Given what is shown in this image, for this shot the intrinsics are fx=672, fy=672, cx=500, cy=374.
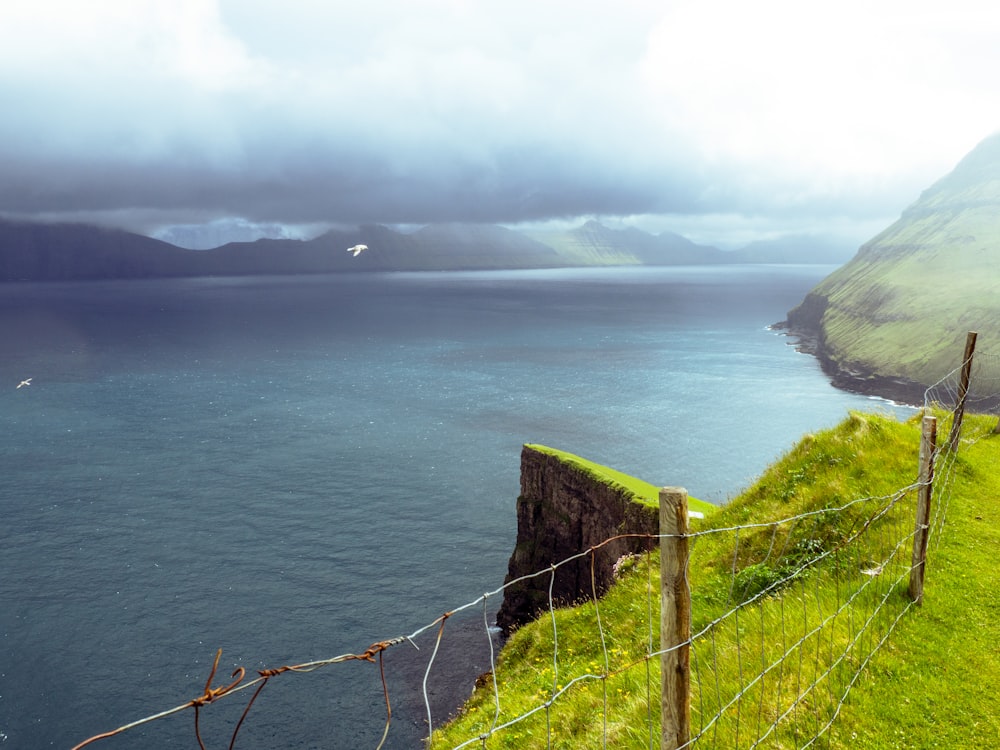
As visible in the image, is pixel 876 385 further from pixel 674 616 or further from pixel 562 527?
pixel 674 616

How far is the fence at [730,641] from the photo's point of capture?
635cm

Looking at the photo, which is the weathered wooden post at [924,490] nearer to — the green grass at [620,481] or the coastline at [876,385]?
the green grass at [620,481]

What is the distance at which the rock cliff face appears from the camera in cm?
4175

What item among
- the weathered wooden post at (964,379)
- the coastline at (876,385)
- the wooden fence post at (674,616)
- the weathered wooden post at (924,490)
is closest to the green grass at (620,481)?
the weathered wooden post at (964,379)

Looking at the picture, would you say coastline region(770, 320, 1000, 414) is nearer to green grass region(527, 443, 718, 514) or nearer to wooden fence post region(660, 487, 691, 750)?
green grass region(527, 443, 718, 514)

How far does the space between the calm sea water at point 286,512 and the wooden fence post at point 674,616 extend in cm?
4013

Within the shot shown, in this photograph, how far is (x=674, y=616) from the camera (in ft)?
20.6

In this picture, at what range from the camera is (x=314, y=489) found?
261 feet

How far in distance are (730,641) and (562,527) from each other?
3788 cm

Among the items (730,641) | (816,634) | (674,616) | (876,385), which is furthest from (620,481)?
(876,385)

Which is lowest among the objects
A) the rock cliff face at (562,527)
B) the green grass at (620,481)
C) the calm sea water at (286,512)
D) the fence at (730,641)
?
the calm sea water at (286,512)

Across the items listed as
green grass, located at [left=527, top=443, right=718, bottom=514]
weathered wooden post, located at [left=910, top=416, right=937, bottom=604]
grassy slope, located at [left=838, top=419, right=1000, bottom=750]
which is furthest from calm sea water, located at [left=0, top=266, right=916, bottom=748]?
weathered wooden post, located at [left=910, top=416, right=937, bottom=604]

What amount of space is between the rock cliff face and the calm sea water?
582 cm

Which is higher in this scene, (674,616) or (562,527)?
(674,616)
